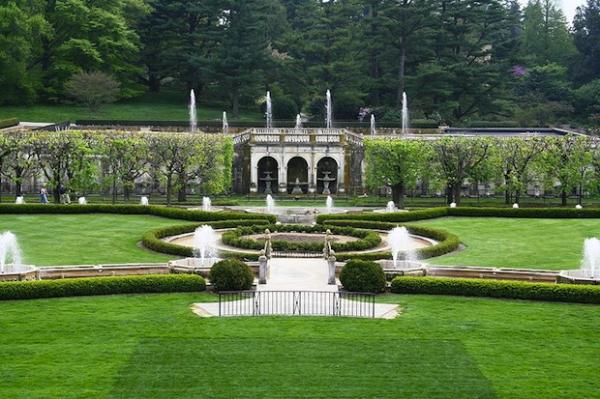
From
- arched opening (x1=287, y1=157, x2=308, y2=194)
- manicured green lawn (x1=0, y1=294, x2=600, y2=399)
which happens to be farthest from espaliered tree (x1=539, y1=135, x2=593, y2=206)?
manicured green lawn (x1=0, y1=294, x2=600, y2=399)

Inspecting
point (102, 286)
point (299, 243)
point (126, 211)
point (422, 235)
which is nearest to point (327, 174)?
point (126, 211)

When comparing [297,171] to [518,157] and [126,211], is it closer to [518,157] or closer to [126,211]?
[518,157]

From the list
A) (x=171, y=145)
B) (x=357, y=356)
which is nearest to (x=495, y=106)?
(x=171, y=145)

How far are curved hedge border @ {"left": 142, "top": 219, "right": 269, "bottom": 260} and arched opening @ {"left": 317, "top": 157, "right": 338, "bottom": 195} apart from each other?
29.2 meters

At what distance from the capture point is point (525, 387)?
2480cm

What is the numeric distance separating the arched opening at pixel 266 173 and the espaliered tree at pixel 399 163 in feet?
51.3

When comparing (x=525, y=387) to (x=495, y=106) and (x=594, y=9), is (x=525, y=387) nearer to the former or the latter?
(x=495, y=106)

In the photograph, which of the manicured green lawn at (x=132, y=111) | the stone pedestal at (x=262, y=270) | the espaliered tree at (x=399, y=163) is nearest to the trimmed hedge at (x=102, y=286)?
the stone pedestal at (x=262, y=270)

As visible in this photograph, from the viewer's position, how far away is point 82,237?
165 ft

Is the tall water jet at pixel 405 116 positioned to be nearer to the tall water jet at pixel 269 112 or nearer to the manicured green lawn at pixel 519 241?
the tall water jet at pixel 269 112

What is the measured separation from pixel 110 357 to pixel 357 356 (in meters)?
7.05

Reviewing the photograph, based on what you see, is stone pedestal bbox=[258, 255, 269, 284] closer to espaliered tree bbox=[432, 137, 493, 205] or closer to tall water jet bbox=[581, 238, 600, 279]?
tall water jet bbox=[581, 238, 600, 279]

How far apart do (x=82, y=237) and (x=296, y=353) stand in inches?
1007

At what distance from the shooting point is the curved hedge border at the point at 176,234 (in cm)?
4456
